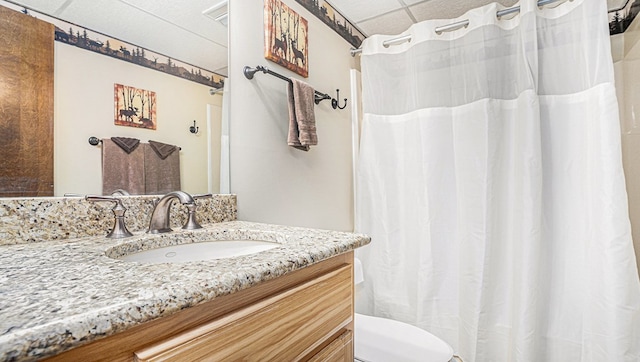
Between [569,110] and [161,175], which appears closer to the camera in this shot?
[161,175]

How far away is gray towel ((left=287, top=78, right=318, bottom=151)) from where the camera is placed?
1.48 m

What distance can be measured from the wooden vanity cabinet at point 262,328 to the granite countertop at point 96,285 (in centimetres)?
3

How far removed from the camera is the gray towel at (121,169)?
3.01 ft

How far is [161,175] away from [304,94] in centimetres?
77

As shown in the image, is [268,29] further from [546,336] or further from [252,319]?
[546,336]

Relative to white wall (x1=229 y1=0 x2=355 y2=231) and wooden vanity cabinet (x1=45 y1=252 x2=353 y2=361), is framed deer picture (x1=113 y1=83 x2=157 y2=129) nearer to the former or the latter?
white wall (x1=229 y1=0 x2=355 y2=231)

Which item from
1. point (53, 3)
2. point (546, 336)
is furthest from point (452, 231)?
point (53, 3)

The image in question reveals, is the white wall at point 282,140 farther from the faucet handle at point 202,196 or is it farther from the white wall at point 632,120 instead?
the white wall at point 632,120

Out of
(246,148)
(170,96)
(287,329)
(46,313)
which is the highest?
(170,96)

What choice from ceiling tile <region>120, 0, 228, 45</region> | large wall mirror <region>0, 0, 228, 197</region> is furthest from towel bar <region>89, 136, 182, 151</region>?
ceiling tile <region>120, 0, 228, 45</region>

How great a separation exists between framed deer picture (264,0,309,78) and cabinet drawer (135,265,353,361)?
3.65ft

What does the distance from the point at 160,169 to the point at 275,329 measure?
2.40ft

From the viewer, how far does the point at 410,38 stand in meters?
1.80

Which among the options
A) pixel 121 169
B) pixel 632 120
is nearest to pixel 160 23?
pixel 121 169
